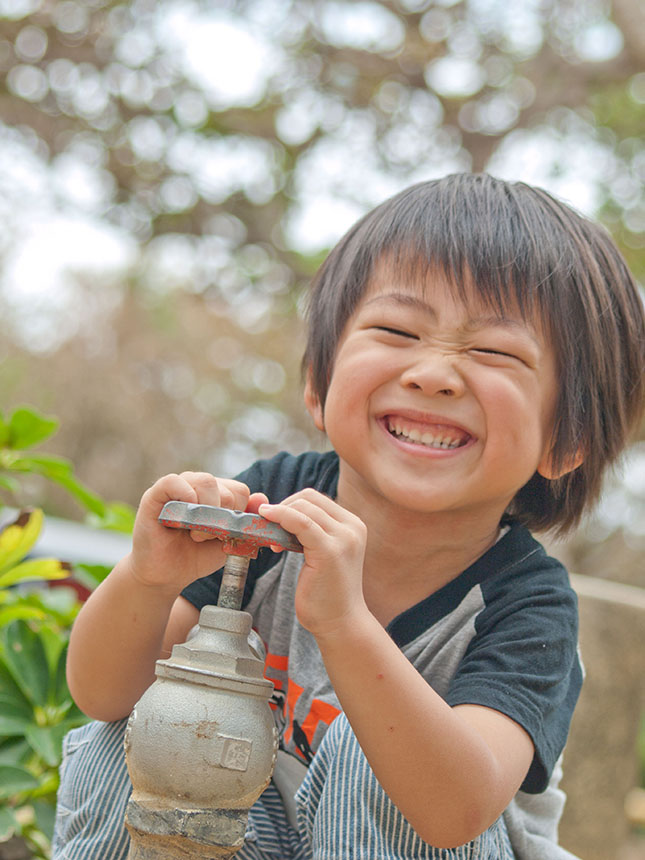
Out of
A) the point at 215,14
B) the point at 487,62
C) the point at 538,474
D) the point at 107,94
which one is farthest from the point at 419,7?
the point at 538,474

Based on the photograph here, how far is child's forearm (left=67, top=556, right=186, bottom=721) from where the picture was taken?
117 cm

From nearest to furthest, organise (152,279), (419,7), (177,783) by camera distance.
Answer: (177,783)
(419,7)
(152,279)

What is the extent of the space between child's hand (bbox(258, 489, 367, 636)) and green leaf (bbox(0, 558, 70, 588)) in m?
0.83

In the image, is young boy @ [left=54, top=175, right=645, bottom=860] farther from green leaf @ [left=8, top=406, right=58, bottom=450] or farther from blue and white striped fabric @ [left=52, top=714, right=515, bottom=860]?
green leaf @ [left=8, top=406, right=58, bottom=450]

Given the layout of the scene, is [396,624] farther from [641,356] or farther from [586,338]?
[641,356]

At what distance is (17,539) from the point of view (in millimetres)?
1655

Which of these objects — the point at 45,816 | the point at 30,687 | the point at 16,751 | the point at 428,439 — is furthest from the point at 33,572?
the point at 428,439

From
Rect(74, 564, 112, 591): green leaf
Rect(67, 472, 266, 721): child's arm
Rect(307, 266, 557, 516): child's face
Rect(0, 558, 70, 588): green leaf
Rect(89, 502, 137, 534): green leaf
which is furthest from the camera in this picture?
Rect(89, 502, 137, 534): green leaf

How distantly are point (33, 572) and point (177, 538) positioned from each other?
0.69 metres

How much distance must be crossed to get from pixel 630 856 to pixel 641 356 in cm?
245

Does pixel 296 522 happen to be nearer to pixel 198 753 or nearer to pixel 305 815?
pixel 198 753

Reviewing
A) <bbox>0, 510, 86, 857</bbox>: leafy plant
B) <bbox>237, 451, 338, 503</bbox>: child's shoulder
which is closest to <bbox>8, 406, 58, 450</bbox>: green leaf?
<bbox>0, 510, 86, 857</bbox>: leafy plant

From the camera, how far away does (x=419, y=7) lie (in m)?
5.15

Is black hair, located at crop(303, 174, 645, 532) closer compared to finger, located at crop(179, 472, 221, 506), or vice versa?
finger, located at crop(179, 472, 221, 506)
